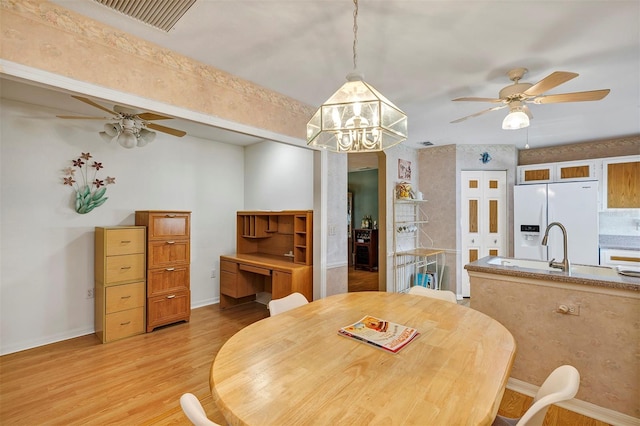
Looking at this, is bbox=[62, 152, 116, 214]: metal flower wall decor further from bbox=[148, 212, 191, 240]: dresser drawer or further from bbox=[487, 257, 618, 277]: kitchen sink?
bbox=[487, 257, 618, 277]: kitchen sink

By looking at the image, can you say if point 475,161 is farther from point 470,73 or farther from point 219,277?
point 219,277

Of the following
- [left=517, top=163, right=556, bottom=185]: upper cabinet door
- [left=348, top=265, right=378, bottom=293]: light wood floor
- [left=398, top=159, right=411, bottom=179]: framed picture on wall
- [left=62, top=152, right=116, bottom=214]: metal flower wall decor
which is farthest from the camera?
[left=348, top=265, right=378, bottom=293]: light wood floor

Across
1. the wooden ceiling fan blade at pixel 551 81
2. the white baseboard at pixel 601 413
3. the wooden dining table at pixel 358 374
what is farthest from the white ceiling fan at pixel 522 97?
the white baseboard at pixel 601 413

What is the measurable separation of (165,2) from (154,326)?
334 centimetres

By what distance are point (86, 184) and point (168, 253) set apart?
4.03 feet

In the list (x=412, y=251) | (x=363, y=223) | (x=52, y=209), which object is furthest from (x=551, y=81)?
(x=363, y=223)

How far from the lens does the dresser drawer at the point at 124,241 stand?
3.18 meters

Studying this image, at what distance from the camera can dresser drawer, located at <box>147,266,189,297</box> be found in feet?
11.3

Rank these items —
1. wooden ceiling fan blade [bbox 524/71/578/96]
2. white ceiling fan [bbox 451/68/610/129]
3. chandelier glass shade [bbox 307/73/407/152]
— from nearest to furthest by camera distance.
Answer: chandelier glass shade [bbox 307/73/407/152] → wooden ceiling fan blade [bbox 524/71/578/96] → white ceiling fan [bbox 451/68/610/129]

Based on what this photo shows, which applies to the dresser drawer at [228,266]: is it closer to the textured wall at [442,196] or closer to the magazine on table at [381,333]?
the magazine on table at [381,333]

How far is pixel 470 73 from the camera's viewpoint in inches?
93.1

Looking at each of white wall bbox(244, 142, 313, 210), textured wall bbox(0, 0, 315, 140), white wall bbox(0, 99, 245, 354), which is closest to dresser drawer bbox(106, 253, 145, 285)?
white wall bbox(0, 99, 245, 354)

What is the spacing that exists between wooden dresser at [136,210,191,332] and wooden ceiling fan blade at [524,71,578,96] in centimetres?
379

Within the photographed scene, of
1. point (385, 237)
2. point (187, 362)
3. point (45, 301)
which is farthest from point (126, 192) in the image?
point (385, 237)
